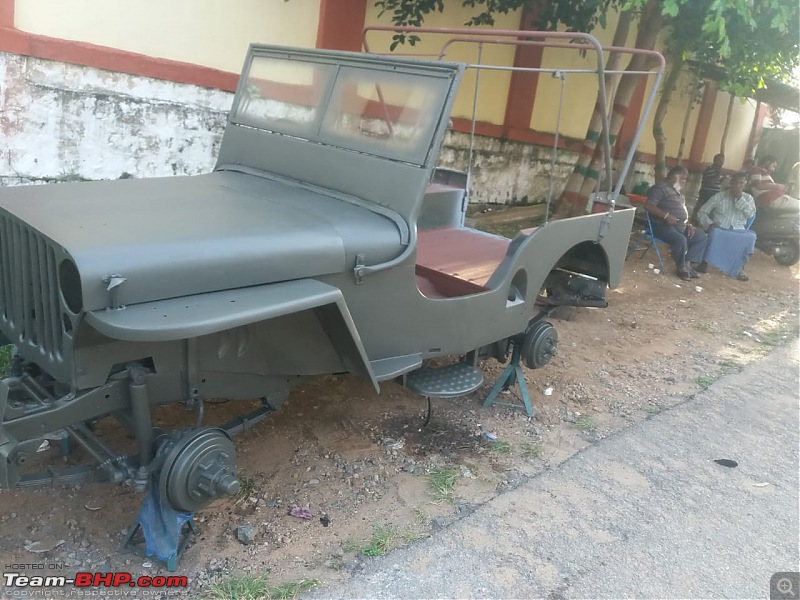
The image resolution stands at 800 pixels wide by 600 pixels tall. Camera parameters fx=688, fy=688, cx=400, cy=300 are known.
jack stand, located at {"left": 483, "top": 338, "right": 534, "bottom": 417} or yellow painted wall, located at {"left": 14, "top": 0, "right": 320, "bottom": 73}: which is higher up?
yellow painted wall, located at {"left": 14, "top": 0, "right": 320, "bottom": 73}

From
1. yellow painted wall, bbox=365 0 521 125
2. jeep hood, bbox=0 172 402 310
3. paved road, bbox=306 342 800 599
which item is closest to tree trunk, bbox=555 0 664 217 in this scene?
yellow painted wall, bbox=365 0 521 125

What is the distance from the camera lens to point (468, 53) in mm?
8500

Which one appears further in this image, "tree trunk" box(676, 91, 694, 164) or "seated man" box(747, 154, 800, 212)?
"tree trunk" box(676, 91, 694, 164)

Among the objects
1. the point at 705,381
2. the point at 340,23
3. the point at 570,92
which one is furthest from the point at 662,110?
the point at 705,381

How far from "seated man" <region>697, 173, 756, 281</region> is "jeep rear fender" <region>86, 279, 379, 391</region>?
7266 millimetres

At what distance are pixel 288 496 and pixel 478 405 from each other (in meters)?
1.57

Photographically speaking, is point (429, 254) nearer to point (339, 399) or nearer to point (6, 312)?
point (339, 399)

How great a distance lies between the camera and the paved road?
2.75 m

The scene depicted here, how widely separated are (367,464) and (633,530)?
1306mm

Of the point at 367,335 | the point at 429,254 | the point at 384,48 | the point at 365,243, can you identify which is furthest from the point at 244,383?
the point at 384,48

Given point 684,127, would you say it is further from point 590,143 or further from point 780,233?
point 590,143

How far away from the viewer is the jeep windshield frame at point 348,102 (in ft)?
10.1

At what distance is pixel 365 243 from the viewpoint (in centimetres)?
284

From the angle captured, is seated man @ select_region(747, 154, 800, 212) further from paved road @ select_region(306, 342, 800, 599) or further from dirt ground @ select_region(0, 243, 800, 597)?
paved road @ select_region(306, 342, 800, 599)
